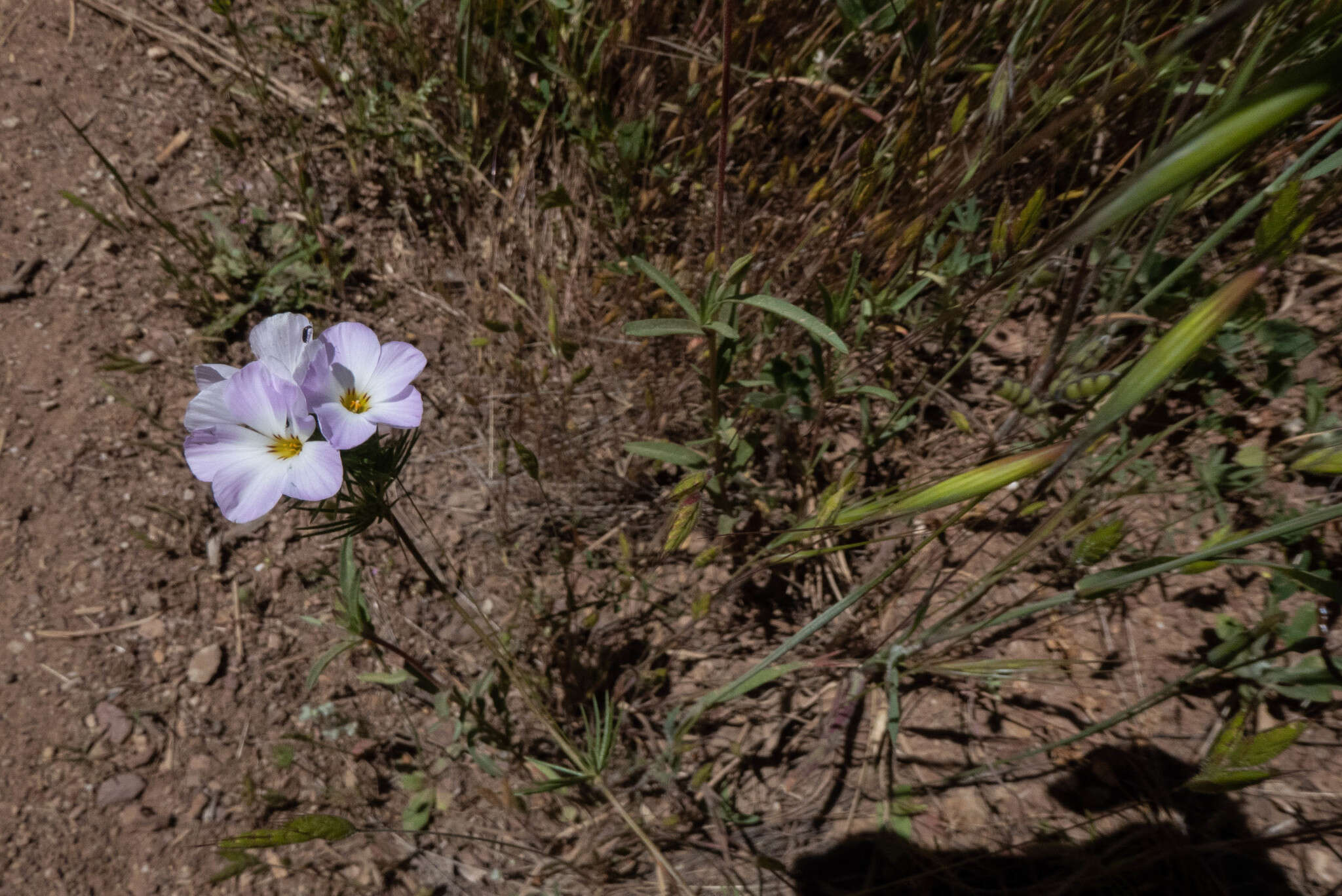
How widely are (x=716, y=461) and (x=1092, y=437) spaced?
993 mm

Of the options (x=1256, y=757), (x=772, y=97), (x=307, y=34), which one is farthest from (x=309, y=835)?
(x=307, y=34)

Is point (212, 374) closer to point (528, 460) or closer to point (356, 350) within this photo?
point (356, 350)

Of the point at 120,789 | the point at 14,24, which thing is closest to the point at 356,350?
the point at 120,789

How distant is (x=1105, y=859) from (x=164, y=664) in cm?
234

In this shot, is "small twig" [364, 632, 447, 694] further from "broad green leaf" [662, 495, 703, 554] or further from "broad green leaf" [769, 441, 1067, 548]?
"broad green leaf" [769, 441, 1067, 548]

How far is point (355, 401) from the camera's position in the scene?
1.14 meters

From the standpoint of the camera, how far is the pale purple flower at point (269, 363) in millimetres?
1021

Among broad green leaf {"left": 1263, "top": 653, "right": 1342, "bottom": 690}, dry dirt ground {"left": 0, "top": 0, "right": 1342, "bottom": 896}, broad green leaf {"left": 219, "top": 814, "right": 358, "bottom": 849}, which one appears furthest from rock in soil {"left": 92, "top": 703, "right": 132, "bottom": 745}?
broad green leaf {"left": 1263, "top": 653, "right": 1342, "bottom": 690}

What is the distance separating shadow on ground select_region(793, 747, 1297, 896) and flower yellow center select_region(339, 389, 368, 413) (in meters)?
1.41

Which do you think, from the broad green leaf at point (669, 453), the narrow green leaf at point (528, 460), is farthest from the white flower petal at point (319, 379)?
the broad green leaf at point (669, 453)

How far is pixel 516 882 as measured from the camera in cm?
175

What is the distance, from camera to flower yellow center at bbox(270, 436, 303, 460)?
1.09 m

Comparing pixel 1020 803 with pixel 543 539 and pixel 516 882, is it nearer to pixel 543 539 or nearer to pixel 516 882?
pixel 516 882

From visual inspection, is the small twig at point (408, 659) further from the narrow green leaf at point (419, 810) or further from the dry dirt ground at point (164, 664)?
the narrow green leaf at point (419, 810)
